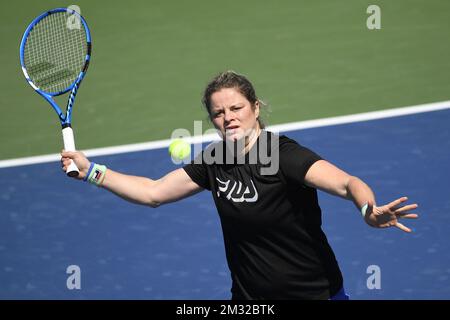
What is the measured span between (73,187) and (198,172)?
12.0 ft

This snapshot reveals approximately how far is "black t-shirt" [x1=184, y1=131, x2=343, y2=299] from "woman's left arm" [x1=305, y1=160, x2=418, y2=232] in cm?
19

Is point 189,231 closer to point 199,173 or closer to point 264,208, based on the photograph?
point 199,173

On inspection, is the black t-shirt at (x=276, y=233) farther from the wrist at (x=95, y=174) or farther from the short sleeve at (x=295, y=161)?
the wrist at (x=95, y=174)

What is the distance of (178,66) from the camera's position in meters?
10.7

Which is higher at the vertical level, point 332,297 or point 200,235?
point 200,235

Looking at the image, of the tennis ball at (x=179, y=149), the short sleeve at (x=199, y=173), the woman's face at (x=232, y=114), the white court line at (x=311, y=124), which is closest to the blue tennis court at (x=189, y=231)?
the white court line at (x=311, y=124)

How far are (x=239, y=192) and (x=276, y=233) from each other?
1.06ft

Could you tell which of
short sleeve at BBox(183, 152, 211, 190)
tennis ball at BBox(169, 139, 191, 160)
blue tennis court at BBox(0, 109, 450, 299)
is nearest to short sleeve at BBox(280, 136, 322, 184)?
short sleeve at BBox(183, 152, 211, 190)

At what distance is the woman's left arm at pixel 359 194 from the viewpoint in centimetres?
503

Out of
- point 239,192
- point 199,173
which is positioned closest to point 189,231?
point 199,173

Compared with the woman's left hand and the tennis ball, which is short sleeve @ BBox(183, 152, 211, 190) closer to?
the woman's left hand

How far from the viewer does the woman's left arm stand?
503cm

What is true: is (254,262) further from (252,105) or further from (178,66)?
(178,66)
